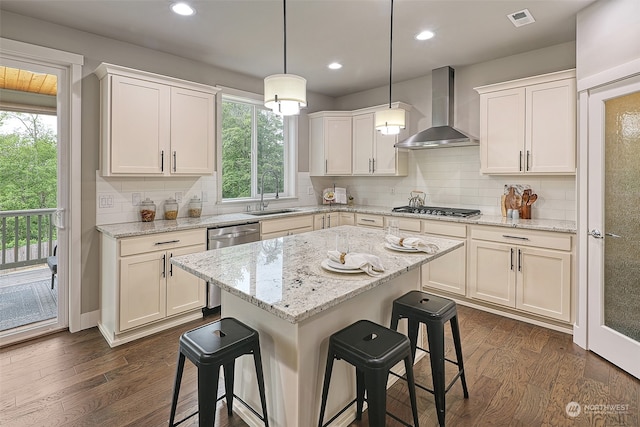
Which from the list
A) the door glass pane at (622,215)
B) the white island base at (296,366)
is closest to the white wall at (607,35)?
the door glass pane at (622,215)

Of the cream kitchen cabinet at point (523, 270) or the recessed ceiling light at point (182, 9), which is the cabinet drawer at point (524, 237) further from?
the recessed ceiling light at point (182, 9)

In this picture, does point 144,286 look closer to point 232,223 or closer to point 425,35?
point 232,223

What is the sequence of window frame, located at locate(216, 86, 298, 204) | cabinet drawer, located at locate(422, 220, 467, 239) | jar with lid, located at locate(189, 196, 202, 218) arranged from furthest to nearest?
window frame, located at locate(216, 86, 298, 204)
jar with lid, located at locate(189, 196, 202, 218)
cabinet drawer, located at locate(422, 220, 467, 239)

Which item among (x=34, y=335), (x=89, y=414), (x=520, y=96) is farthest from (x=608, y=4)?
(x=34, y=335)

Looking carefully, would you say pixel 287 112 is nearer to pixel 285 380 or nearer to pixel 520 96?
pixel 285 380

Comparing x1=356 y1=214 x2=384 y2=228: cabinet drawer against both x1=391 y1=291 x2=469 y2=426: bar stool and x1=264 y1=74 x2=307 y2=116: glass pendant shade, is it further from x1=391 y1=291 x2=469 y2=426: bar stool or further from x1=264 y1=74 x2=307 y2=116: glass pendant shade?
x1=264 y1=74 x2=307 y2=116: glass pendant shade

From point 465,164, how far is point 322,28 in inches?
92.6

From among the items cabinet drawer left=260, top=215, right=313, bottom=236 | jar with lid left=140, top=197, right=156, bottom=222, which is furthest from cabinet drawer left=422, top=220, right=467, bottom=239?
jar with lid left=140, top=197, right=156, bottom=222

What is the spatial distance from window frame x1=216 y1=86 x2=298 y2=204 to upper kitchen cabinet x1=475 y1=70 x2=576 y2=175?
2544 millimetres

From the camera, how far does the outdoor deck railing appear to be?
10.4ft

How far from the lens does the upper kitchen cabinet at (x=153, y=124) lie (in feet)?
10.00

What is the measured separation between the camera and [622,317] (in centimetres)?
252

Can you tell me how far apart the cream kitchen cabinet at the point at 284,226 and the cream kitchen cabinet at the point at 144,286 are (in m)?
0.75

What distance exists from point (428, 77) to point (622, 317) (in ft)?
10.8
